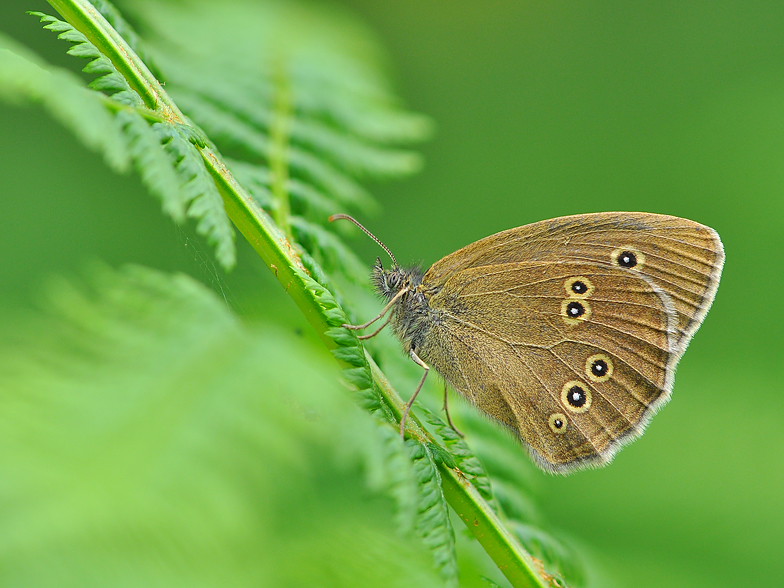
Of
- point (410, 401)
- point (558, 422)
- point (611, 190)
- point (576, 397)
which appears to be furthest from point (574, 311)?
point (611, 190)

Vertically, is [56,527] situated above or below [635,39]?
below

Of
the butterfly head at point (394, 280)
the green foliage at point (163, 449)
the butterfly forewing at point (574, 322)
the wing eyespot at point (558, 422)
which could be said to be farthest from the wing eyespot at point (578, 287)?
the green foliage at point (163, 449)

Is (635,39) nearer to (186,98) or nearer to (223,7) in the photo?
(223,7)

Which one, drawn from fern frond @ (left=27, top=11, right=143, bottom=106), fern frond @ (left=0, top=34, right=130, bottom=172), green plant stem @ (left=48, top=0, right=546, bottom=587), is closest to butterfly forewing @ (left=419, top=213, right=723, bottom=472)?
green plant stem @ (left=48, top=0, right=546, bottom=587)

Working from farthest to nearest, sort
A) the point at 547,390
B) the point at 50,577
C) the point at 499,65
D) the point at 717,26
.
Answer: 1. the point at 499,65
2. the point at 717,26
3. the point at 547,390
4. the point at 50,577

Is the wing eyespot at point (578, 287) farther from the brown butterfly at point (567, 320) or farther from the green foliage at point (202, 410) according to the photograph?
the green foliage at point (202, 410)

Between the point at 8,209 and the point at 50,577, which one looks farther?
the point at 8,209

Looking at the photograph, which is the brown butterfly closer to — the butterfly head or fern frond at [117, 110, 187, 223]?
the butterfly head

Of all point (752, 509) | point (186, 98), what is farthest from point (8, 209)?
point (752, 509)
